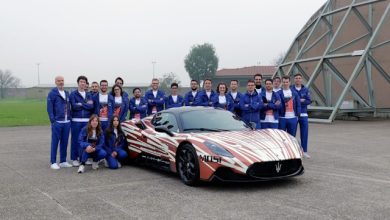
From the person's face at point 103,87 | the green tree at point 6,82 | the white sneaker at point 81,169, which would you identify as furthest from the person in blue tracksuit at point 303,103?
the green tree at point 6,82

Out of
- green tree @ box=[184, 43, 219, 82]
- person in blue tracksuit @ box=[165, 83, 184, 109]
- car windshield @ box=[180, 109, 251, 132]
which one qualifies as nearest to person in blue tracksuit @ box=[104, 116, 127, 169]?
car windshield @ box=[180, 109, 251, 132]

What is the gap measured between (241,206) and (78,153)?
500cm

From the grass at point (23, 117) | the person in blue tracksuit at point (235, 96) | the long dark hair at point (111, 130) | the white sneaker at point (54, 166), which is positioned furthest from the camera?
the grass at point (23, 117)

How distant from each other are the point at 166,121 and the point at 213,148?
5.94 feet

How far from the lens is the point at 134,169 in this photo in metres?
8.77

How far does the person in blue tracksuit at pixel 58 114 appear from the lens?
8.97 m

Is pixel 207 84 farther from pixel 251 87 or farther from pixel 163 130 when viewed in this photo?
pixel 163 130

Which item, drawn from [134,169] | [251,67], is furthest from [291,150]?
[251,67]

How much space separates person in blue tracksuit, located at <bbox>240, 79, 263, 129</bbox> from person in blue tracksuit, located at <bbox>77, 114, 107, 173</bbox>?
10.9 ft

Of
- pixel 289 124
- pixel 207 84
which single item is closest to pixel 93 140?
pixel 207 84

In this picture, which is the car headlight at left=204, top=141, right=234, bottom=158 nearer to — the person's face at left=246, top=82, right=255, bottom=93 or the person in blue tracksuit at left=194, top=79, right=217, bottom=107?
the person's face at left=246, top=82, right=255, bottom=93

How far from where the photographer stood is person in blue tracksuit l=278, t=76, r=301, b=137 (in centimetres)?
1017

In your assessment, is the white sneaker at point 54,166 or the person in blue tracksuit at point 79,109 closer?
the white sneaker at point 54,166

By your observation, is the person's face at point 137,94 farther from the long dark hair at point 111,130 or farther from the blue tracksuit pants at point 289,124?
the blue tracksuit pants at point 289,124
